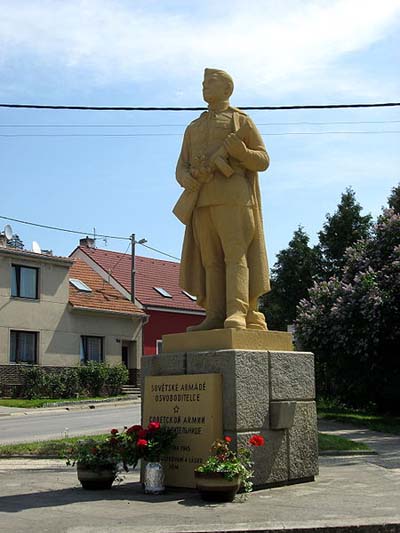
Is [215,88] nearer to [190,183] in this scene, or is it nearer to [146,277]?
[190,183]

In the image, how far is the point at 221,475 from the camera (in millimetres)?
6938

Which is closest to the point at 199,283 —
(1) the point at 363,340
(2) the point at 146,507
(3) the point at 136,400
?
(2) the point at 146,507

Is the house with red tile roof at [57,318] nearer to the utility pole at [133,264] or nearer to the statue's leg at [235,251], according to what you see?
the utility pole at [133,264]

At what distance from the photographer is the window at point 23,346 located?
31.3 meters

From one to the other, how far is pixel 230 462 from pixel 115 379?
87.6 ft

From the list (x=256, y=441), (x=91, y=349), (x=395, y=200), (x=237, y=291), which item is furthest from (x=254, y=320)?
(x=91, y=349)

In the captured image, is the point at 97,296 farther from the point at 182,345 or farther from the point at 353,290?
the point at 182,345

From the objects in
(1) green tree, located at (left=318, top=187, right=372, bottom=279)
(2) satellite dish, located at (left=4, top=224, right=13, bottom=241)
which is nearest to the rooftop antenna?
(2) satellite dish, located at (left=4, top=224, right=13, bottom=241)

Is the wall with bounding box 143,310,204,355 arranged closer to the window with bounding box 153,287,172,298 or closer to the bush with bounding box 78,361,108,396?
the window with bounding box 153,287,172,298

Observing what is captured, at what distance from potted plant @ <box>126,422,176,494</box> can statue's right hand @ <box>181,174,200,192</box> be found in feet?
8.41

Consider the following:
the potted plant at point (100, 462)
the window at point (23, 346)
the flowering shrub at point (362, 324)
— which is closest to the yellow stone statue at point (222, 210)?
the potted plant at point (100, 462)

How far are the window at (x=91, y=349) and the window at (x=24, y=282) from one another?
3.48 metres

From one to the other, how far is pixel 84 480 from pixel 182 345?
1.69 meters

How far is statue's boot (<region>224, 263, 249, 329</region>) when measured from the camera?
8.43 metres
